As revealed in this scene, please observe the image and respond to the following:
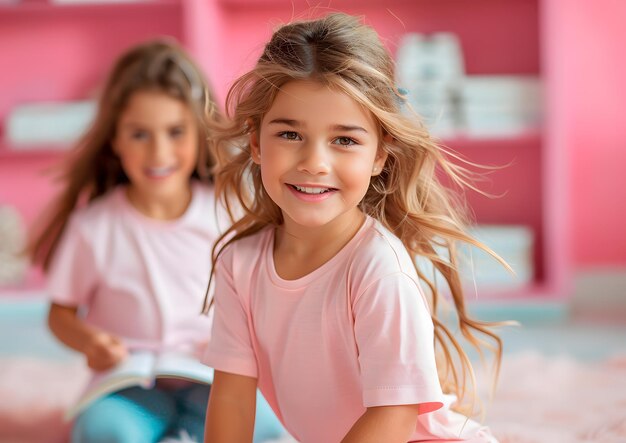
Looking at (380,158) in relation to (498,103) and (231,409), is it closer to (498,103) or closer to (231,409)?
(231,409)

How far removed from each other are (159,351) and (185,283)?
5.2 inches

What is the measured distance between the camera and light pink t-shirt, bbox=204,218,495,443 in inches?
38.5

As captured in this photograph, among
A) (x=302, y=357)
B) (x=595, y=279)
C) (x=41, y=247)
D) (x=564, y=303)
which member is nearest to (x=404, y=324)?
(x=302, y=357)

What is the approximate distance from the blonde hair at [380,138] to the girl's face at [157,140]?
35cm

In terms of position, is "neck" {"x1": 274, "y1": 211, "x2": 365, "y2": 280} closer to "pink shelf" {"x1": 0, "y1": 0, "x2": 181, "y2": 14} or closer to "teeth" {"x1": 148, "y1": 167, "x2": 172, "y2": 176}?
"teeth" {"x1": 148, "y1": 167, "x2": 172, "y2": 176}

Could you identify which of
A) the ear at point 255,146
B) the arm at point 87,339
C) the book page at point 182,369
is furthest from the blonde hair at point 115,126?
the ear at point 255,146

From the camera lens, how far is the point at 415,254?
1.14m

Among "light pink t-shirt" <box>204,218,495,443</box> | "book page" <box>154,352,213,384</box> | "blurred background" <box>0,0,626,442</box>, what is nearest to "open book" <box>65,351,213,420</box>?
"book page" <box>154,352,213,384</box>

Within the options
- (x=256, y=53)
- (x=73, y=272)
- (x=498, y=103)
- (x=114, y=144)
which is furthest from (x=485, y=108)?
(x=73, y=272)

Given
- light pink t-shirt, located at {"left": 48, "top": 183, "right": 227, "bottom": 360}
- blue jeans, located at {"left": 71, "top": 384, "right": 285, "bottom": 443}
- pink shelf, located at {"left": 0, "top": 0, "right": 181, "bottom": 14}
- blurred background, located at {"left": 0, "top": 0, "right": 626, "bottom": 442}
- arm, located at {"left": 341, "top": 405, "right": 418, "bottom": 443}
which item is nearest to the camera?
arm, located at {"left": 341, "top": 405, "right": 418, "bottom": 443}

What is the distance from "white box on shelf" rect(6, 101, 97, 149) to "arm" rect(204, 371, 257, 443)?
1936mm

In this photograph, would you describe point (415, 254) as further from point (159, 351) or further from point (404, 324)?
point (159, 351)

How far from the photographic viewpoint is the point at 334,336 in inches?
41.3

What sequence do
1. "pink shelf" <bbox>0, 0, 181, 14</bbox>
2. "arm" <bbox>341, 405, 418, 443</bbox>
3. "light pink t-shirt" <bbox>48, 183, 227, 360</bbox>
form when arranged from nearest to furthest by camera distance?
"arm" <bbox>341, 405, 418, 443</bbox> < "light pink t-shirt" <bbox>48, 183, 227, 360</bbox> < "pink shelf" <bbox>0, 0, 181, 14</bbox>
